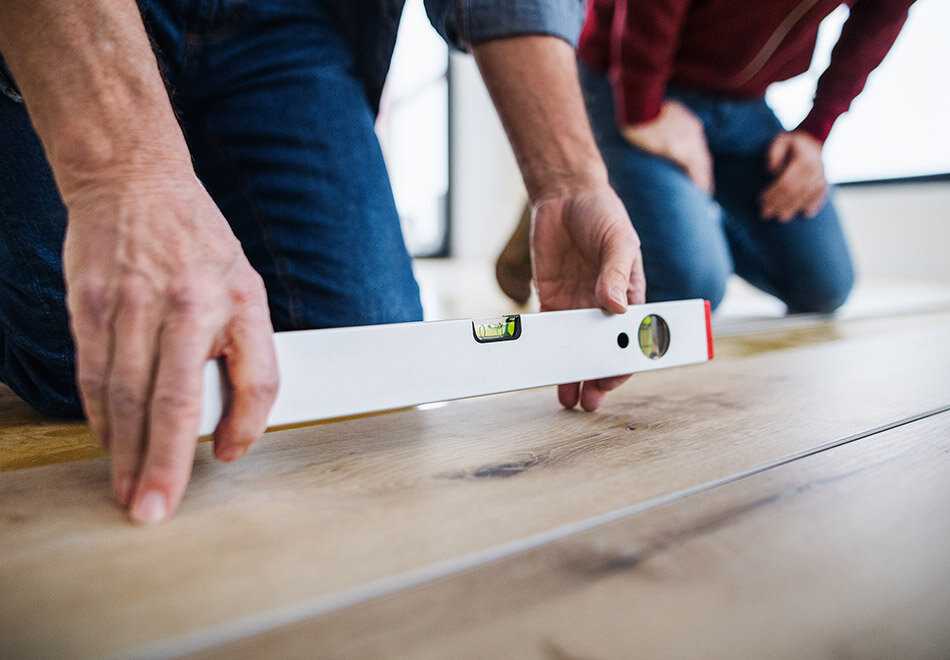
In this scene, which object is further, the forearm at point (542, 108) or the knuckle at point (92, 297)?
the forearm at point (542, 108)

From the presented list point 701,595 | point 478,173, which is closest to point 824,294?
point 701,595

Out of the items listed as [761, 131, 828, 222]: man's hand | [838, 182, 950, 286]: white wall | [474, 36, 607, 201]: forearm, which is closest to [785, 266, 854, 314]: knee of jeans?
[761, 131, 828, 222]: man's hand

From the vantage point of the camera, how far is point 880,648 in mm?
346

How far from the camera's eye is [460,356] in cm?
63

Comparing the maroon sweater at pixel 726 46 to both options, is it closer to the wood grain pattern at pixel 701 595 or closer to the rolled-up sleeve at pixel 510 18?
the rolled-up sleeve at pixel 510 18

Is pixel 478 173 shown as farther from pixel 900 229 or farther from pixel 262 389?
pixel 262 389

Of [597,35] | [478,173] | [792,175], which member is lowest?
[792,175]

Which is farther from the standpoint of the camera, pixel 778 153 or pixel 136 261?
pixel 778 153

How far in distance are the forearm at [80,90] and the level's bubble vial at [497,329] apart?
28 cm

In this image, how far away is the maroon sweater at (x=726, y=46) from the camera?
1405 millimetres

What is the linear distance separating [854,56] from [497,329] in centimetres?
140

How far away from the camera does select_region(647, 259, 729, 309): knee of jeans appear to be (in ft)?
5.13

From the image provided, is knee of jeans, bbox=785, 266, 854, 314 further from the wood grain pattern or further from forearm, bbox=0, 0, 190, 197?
forearm, bbox=0, 0, 190, 197

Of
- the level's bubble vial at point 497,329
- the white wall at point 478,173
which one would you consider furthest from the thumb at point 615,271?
the white wall at point 478,173
